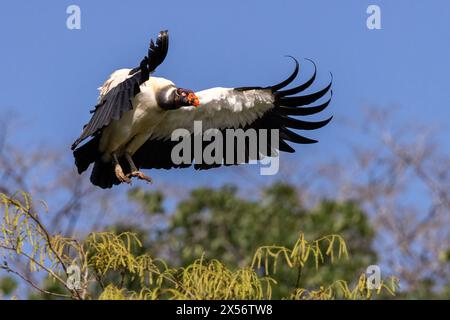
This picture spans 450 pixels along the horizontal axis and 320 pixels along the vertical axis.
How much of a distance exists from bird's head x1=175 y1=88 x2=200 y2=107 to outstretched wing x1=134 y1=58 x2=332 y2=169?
0.32 metres

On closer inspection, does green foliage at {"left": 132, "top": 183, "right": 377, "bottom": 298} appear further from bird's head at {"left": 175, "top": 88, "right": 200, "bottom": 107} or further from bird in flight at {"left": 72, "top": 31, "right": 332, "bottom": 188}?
bird's head at {"left": 175, "top": 88, "right": 200, "bottom": 107}

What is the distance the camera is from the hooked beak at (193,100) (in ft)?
27.9

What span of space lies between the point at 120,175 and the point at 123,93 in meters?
0.99

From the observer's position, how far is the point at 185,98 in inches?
332

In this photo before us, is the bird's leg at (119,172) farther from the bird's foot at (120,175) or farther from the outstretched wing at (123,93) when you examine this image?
the outstretched wing at (123,93)

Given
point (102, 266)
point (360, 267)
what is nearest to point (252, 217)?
point (360, 267)

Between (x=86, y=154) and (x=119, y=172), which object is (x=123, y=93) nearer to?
(x=119, y=172)

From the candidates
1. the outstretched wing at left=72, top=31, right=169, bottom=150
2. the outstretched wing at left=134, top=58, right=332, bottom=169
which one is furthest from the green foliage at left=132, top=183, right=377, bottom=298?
the outstretched wing at left=72, top=31, right=169, bottom=150

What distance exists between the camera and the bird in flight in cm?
773

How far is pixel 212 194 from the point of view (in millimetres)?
15000

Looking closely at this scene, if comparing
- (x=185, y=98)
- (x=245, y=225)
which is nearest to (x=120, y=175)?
(x=185, y=98)

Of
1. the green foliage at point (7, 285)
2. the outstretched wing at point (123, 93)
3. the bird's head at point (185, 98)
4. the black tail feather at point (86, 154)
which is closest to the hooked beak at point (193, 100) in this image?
the bird's head at point (185, 98)
